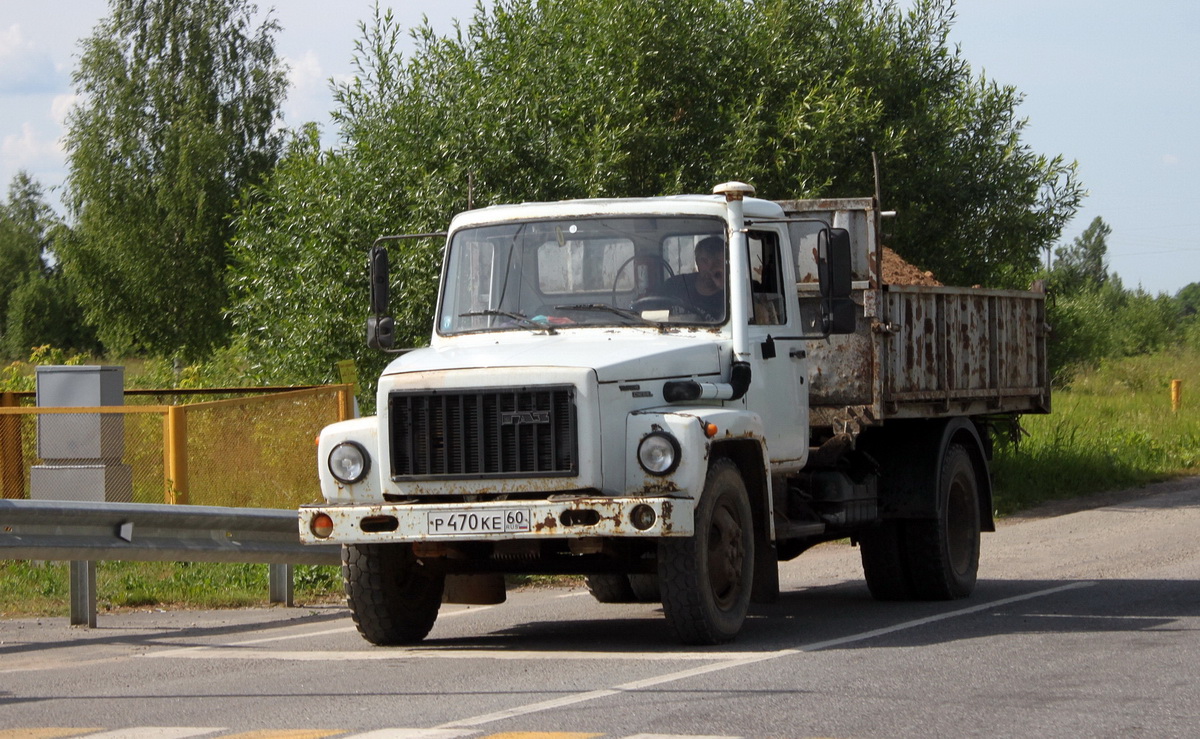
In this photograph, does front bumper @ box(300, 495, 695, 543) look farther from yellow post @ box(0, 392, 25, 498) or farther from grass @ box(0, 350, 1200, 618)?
yellow post @ box(0, 392, 25, 498)

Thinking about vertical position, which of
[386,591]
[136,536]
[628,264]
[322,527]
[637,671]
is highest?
[628,264]

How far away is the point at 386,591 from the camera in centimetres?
879

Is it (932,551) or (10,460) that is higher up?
(10,460)

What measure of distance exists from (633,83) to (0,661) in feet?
41.3

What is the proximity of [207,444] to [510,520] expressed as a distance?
5692 millimetres

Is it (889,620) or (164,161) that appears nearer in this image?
(889,620)

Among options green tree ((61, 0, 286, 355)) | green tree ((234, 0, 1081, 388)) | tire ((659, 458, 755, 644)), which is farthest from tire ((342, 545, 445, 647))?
green tree ((61, 0, 286, 355))

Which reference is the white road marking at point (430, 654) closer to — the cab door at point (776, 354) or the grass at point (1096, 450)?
the cab door at point (776, 354)

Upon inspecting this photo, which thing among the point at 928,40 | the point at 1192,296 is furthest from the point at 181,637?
the point at 1192,296

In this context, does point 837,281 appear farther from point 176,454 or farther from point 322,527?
point 176,454

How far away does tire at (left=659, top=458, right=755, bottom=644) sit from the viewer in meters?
8.12

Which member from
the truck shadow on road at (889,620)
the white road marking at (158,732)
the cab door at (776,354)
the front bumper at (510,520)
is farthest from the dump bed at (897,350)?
the white road marking at (158,732)

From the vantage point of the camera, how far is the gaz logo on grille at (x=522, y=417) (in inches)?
320

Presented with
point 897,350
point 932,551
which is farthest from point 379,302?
point 932,551
